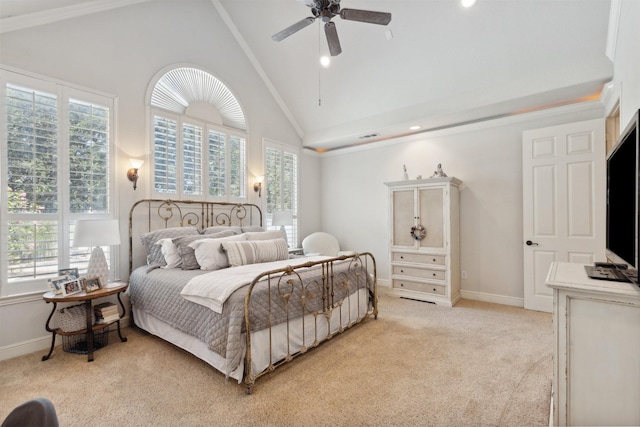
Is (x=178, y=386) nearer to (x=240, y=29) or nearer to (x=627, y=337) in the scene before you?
(x=627, y=337)

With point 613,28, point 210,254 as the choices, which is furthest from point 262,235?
point 613,28

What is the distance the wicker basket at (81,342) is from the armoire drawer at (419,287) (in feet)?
12.6

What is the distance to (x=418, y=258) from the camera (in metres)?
4.53

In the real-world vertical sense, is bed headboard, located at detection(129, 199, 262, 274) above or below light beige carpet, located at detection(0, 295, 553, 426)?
above

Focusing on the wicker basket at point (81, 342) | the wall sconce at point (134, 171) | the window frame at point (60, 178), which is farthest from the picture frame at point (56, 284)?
the wall sconce at point (134, 171)

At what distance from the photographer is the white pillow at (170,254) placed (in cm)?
322

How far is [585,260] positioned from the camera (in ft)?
11.8

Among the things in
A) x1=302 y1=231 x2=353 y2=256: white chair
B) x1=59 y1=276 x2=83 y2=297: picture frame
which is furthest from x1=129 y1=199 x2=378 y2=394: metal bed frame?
x1=302 y1=231 x2=353 y2=256: white chair

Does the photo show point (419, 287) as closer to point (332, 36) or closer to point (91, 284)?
point (332, 36)

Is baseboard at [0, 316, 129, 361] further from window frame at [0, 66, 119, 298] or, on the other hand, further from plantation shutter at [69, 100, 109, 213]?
plantation shutter at [69, 100, 109, 213]

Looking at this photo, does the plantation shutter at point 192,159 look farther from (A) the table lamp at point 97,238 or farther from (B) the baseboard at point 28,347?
(B) the baseboard at point 28,347

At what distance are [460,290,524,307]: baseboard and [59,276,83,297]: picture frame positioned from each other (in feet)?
16.1

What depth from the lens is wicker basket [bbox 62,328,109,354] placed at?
2.85m

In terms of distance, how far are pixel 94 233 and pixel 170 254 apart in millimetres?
720
